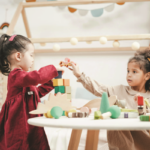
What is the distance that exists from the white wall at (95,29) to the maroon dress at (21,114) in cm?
106

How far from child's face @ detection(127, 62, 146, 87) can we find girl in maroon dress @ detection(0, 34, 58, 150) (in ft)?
1.75

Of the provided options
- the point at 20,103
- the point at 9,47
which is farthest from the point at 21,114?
the point at 9,47

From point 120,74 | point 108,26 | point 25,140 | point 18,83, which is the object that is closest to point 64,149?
point 25,140

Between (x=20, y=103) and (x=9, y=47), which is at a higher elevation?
(x=9, y=47)

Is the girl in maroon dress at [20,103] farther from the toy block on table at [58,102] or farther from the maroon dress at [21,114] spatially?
the toy block on table at [58,102]

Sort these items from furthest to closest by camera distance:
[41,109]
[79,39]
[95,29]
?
1. [95,29]
2. [79,39]
3. [41,109]

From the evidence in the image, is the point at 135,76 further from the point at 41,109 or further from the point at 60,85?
the point at 41,109

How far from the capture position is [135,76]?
118cm

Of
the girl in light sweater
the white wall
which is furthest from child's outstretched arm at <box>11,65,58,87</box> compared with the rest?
the white wall

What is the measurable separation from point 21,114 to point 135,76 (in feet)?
2.27

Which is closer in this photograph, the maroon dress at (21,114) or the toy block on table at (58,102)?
the toy block on table at (58,102)

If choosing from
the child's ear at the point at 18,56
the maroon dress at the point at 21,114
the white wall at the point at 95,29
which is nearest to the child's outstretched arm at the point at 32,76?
the maroon dress at the point at 21,114

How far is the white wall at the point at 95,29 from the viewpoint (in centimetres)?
185

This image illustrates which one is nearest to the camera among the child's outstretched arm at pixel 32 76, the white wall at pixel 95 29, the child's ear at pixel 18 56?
the child's outstretched arm at pixel 32 76
